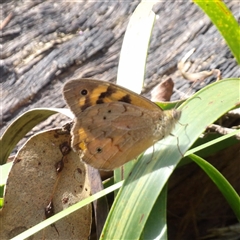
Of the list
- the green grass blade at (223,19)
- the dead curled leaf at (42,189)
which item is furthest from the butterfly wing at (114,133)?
the green grass blade at (223,19)

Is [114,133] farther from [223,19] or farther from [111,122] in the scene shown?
[223,19]

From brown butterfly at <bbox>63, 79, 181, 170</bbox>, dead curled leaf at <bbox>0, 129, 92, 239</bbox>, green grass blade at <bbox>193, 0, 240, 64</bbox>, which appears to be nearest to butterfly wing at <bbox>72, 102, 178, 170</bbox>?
brown butterfly at <bbox>63, 79, 181, 170</bbox>

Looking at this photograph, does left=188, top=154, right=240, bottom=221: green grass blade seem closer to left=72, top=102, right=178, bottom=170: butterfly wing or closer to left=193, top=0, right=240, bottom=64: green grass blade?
left=72, top=102, right=178, bottom=170: butterfly wing

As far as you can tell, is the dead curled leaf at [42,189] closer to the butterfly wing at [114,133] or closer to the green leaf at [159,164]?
the butterfly wing at [114,133]

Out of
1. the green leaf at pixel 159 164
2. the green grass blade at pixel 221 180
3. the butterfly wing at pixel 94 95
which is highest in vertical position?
the butterfly wing at pixel 94 95

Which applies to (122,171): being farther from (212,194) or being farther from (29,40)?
(29,40)

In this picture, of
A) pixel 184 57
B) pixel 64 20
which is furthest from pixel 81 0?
pixel 184 57
